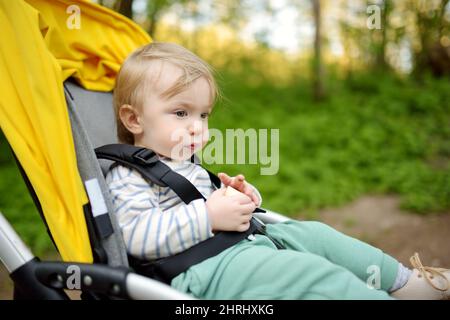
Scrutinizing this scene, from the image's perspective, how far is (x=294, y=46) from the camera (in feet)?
27.0

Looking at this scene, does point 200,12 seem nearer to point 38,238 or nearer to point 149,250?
point 38,238

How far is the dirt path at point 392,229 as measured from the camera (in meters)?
3.44

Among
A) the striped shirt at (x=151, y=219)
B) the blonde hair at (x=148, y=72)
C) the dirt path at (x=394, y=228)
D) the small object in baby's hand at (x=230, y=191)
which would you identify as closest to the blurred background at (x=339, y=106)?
the dirt path at (x=394, y=228)

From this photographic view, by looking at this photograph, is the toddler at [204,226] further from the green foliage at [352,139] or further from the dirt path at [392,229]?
the green foliage at [352,139]

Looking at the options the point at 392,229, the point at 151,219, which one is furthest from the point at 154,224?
the point at 392,229

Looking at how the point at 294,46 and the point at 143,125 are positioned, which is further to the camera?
the point at 294,46

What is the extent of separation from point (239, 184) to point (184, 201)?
222mm

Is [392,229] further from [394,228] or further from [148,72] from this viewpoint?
[148,72]

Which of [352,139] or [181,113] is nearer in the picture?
[181,113]

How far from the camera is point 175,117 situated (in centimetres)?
168

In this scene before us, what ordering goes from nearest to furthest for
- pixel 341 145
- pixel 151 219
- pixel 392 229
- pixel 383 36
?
1. pixel 151 219
2. pixel 392 229
3. pixel 341 145
4. pixel 383 36

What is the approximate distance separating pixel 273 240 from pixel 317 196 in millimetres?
2971

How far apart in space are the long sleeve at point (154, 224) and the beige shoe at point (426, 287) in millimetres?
785
